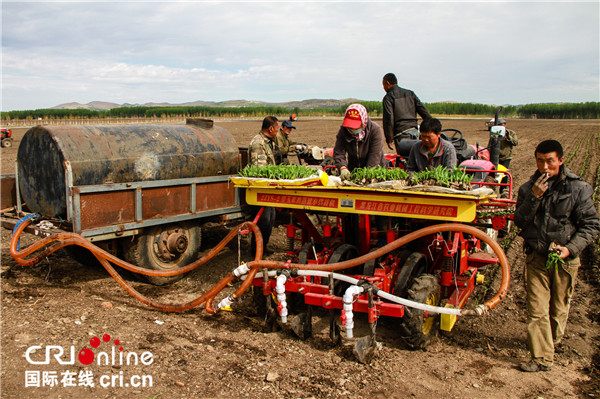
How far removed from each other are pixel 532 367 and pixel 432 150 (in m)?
2.41

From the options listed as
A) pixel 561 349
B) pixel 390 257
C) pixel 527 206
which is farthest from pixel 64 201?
pixel 561 349

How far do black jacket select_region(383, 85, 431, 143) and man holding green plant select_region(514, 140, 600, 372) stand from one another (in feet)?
10.6

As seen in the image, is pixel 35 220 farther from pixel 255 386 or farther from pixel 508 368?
pixel 508 368

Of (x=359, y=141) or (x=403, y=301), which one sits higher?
(x=359, y=141)

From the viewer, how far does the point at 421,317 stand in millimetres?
4379

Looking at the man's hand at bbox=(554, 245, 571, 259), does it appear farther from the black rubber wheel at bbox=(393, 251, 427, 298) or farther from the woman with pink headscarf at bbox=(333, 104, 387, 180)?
the woman with pink headscarf at bbox=(333, 104, 387, 180)

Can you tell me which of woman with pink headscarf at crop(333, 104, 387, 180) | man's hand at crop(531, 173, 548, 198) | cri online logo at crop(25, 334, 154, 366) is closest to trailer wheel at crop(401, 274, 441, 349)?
man's hand at crop(531, 173, 548, 198)

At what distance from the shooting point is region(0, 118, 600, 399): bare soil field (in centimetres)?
370

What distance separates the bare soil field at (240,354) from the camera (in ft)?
12.1

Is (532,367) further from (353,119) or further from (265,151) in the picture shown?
(265,151)

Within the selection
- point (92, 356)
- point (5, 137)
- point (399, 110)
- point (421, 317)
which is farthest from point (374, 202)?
point (5, 137)

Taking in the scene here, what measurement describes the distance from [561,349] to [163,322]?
3897 mm

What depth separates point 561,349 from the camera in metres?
4.61

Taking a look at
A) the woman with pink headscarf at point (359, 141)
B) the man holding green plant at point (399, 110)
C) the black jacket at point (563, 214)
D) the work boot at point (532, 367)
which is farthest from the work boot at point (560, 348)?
the man holding green plant at point (399, 110)
